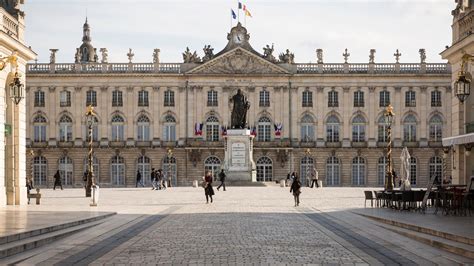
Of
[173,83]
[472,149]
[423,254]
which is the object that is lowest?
[423,254]

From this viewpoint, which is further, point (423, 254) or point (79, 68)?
point (79, 68)

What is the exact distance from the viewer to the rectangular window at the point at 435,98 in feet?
285

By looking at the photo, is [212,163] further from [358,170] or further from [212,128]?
[358,170]

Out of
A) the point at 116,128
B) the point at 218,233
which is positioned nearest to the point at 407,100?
the point at 116,128

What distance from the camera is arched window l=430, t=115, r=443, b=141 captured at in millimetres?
86750

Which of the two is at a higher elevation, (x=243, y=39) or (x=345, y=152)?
(x=243, y=39)

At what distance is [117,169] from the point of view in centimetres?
8738

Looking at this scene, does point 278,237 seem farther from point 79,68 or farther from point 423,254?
point 79,68

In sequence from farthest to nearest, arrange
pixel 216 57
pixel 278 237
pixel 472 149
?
1. pixel 216 57
2. pixel 472 149
3. pixel 278 237

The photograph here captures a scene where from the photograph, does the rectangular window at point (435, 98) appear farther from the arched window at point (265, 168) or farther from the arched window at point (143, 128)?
the arched window at point (143, 128)

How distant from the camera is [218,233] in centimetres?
2125

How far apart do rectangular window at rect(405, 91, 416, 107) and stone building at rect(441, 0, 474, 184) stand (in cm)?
5341

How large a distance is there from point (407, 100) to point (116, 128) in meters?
30.0

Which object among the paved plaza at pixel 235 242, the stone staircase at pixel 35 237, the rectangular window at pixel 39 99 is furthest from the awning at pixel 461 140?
the rectangular window at pixel 39 99
